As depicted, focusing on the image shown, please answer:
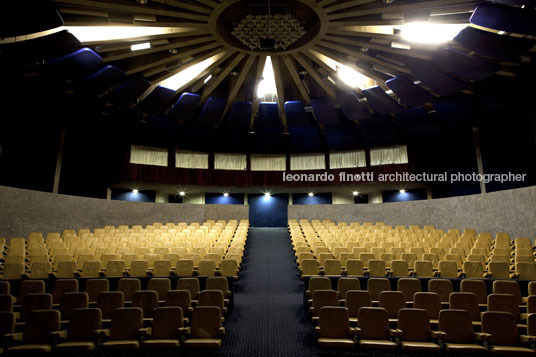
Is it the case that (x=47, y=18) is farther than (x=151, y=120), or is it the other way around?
(x=151, y=120)

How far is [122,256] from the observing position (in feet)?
23.6

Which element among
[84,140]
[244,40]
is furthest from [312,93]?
[84,140]

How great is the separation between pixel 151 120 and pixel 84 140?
2885 millimetres

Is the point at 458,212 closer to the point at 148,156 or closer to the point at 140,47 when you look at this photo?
the point at 140,47

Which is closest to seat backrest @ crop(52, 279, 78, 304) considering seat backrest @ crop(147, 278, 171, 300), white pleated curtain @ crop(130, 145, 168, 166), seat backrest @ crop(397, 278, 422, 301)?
seat backrest @ crop(147, 278, 171, 300)

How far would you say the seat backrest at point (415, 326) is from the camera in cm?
410

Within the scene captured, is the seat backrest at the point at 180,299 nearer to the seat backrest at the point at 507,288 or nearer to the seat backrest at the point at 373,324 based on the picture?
the seat backrest at the point at 373,324

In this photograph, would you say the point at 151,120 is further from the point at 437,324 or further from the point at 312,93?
the point at 437,324

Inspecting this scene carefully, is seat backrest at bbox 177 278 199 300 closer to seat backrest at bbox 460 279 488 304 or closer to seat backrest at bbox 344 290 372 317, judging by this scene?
seat backrest at bbox 344 290 372 317

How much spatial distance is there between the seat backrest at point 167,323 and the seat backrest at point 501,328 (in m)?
3.61

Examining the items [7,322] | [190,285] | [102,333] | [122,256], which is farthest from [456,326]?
[122,256]

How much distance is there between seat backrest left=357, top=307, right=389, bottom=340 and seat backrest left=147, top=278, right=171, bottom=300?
2808mm

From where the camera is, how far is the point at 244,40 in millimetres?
8898

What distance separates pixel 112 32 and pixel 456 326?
9550mm
